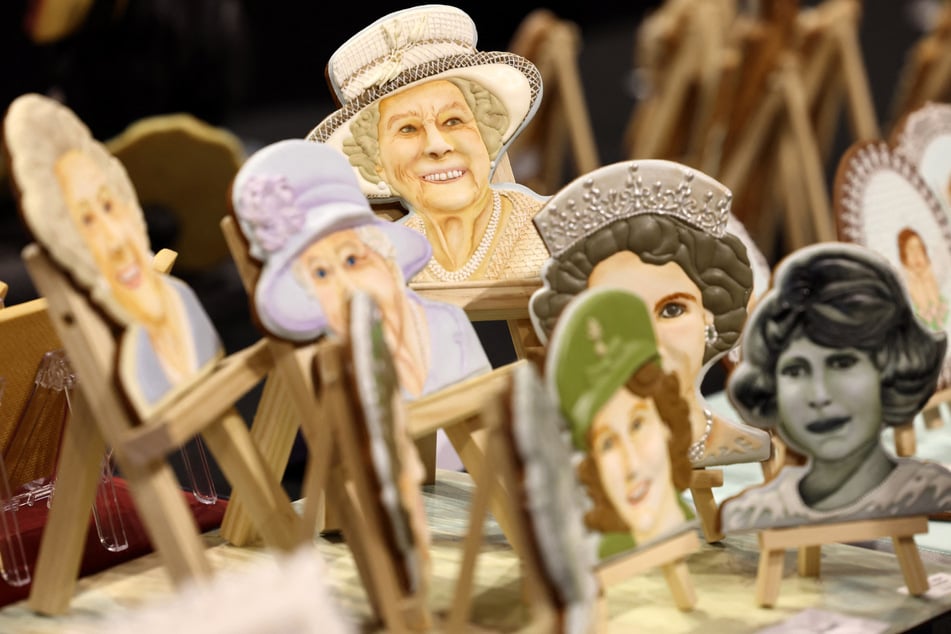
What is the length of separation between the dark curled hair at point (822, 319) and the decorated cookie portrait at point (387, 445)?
0.56 metres

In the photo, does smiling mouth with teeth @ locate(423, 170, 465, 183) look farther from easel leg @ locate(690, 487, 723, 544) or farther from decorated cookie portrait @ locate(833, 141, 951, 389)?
decorated cookie portrait @ locate(833, 141, 951, 389)

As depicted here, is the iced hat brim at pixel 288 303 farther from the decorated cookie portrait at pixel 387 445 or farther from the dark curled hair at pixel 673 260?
the dark curled hair at pixel 673 260

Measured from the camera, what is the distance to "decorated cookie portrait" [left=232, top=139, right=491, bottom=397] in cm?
209

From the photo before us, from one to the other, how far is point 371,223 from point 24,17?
3.16 meters

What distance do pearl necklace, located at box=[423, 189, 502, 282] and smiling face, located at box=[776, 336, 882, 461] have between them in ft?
2.11

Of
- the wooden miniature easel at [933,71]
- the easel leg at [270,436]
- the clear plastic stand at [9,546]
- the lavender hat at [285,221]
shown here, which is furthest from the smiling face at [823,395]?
the wooden miniature easel at [933,71]

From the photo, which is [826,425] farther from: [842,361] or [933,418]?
[933,418]

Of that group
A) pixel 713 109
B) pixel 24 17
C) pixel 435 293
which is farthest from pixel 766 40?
pixel 435 293

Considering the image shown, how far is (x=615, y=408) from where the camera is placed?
1972 mm

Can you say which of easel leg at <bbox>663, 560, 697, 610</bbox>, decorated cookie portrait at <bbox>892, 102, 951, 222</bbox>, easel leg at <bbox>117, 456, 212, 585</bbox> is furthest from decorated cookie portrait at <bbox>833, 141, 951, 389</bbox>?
easel leg at <bbox>117, 456, 212, 585</bbox>

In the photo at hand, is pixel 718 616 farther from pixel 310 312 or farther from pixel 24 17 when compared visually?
pixel 24 17

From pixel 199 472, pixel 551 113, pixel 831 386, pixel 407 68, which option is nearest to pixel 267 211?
pixel 407 68

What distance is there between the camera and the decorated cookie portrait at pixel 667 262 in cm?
232

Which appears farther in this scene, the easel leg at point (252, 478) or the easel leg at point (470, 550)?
the easel leg at point (252, 478)
